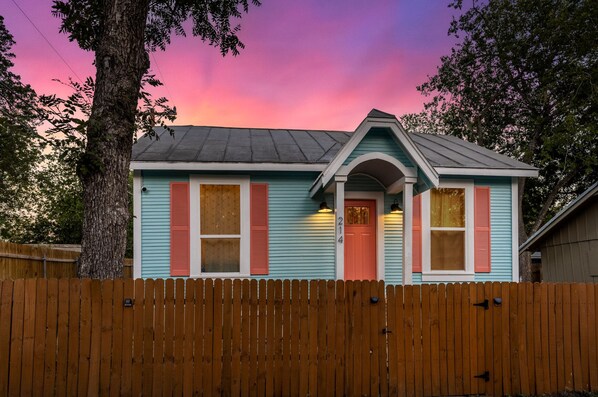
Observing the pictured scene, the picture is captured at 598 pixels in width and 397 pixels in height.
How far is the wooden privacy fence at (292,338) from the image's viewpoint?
3.96 meters

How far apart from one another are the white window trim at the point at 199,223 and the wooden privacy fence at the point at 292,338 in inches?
139

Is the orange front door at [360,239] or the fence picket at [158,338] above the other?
the orange front door at [360,239]

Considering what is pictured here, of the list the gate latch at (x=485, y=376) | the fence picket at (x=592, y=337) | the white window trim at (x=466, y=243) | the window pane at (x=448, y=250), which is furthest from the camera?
the window pane at (x=448, y=250)

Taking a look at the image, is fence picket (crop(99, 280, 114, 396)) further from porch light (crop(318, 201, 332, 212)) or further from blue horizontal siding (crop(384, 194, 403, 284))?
blue horizontal siding (crop(384, 194, 403, 284))

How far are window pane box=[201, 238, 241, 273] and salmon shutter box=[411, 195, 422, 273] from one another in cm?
377

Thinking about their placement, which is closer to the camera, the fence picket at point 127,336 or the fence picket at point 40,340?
the fence picket at point 40,340

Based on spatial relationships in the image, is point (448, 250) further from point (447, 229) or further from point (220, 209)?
point (220, 209)

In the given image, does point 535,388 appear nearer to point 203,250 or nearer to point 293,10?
point 203,250

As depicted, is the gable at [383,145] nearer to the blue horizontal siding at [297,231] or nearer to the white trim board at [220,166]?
the white trim board at [220,166]

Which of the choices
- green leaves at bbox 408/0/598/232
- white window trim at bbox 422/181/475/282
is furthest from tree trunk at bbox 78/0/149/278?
green leaves at bbox 408/0/598/232

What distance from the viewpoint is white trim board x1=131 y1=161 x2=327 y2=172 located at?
7305 mm

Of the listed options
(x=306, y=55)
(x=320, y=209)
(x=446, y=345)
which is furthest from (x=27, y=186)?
(x=446, y=345)

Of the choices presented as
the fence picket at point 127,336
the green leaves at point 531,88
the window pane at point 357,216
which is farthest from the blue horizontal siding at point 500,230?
the green leaves at point 531,88

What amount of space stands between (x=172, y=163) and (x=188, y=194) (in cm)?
73
